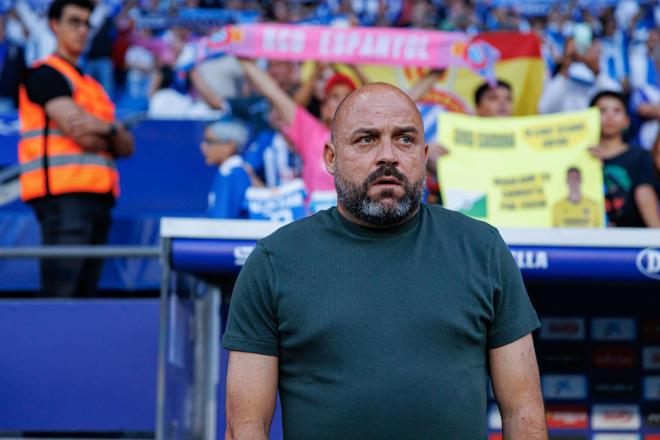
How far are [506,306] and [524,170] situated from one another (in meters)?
2.44

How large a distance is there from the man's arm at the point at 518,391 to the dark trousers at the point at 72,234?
269 cm

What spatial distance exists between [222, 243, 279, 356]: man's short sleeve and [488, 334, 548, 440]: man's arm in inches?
18.8

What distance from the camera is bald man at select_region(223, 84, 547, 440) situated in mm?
2064

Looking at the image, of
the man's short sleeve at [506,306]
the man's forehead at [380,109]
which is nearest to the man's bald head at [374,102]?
the man's forehead at [380,109]

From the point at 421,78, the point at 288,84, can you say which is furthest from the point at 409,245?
the point at 288,84

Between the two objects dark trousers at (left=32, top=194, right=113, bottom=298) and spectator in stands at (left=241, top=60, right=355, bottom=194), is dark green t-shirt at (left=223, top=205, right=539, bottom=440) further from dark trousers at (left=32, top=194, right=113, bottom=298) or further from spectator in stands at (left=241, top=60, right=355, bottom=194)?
spectator in stands at (left=241, top=60, right=355, bottom=194)

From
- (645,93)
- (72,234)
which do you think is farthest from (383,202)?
(645,93)

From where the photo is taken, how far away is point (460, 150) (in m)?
4.66

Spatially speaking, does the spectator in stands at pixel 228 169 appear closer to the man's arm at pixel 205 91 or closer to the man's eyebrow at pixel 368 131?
the man's arm at pixel 205 91

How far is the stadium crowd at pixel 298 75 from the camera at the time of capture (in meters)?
5.21

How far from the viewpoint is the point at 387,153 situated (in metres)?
2.17

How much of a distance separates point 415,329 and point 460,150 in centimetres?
Result: 268

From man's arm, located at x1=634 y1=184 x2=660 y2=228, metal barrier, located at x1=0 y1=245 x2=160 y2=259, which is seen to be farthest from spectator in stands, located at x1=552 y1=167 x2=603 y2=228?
metal barrier, located at x1=0 y1=245 x2=160 y2=259

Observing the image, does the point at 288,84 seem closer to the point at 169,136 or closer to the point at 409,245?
the point at 169,136
